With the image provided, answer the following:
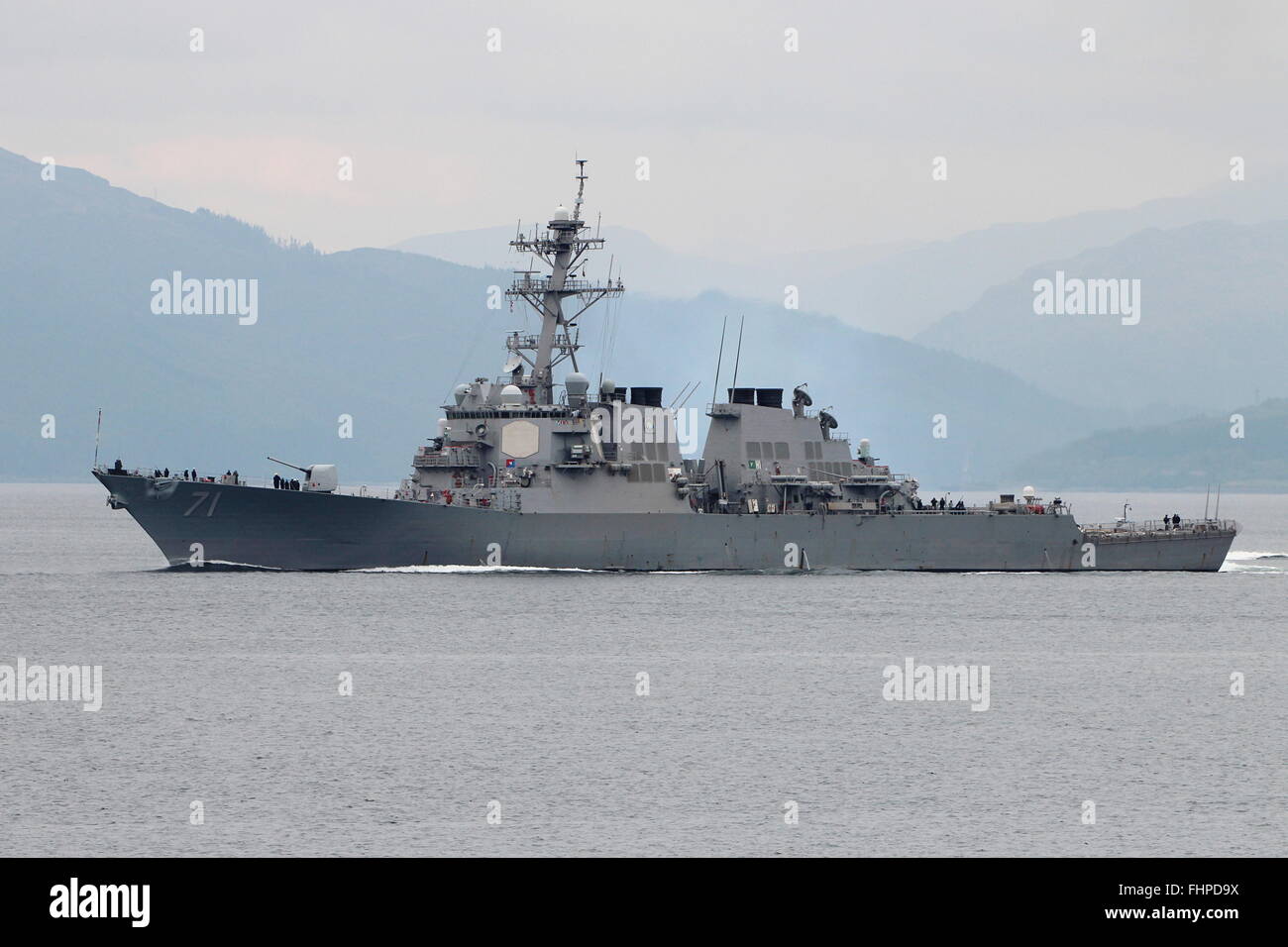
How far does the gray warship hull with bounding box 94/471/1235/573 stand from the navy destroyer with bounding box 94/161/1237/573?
5 cm

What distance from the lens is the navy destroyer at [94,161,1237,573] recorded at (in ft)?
155

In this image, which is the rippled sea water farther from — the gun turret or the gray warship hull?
the gun turret

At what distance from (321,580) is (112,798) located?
24781 mm

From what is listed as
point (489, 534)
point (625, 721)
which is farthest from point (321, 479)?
point (625, 721)

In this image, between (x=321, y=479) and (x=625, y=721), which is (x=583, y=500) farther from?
(x=625, y=721)

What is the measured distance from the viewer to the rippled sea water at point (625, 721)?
2145 cm

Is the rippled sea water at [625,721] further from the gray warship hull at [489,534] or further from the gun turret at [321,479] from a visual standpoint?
the gun turret at [321,479]

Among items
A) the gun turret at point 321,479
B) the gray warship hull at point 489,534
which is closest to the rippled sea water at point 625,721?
the gray warship hull at point 489,534

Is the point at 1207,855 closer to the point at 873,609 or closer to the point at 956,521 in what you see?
the point at 873,609

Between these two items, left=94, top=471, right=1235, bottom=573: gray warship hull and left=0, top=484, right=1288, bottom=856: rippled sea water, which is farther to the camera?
left=94, top=471, right=1235, bottom=573: gray warship hull

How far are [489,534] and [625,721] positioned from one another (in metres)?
19.4

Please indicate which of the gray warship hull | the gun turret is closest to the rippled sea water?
the gray warship hull

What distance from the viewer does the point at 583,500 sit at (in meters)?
47.9
